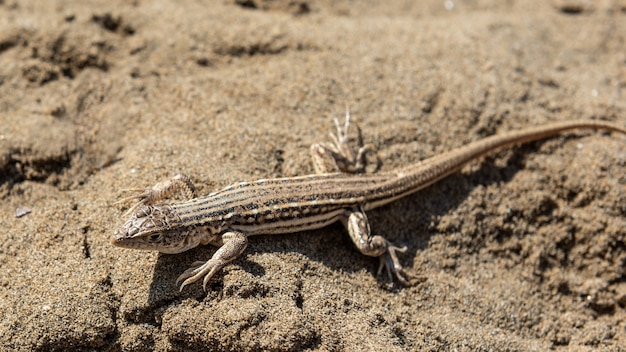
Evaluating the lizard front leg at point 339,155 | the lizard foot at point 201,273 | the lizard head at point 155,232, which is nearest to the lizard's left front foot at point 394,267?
the lizard front leg at point 339,155

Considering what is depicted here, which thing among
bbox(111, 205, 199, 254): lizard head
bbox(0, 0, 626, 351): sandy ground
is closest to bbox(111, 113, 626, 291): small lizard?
bbox(111, 205, 199, 254): lizard head

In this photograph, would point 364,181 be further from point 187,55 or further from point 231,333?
point 187,55

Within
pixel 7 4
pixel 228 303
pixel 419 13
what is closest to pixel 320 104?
pixel 228 303

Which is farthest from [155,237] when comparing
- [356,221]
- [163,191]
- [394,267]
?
[394,267]

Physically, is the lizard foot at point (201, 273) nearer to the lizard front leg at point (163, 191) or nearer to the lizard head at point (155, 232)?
the lizard head at point (155, 232)

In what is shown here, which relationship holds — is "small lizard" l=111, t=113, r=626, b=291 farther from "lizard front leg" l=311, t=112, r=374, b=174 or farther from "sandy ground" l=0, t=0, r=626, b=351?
"sandy ground" l=0, t=0, r=626, b=351

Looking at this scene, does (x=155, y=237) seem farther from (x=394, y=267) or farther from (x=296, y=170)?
(x=394, y=267)
